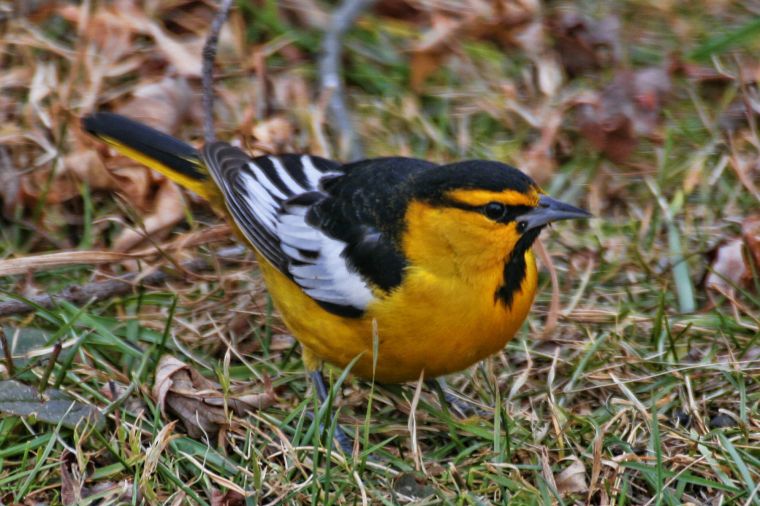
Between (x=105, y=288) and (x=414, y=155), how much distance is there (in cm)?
177

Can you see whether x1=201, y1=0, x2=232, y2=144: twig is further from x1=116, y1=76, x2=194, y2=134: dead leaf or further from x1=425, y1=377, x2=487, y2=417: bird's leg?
x1=425, y1=377, x2=487, y2=417: bird's leg

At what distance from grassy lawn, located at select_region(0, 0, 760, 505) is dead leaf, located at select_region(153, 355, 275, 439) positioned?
0.03ft

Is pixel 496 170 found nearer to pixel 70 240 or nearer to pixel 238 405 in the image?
pixel 238 405

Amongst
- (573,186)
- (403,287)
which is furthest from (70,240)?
(573,186)

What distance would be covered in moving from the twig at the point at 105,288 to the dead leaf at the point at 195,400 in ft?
1.97

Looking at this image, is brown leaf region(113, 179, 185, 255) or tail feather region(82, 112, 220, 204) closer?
tail feather region(82, 112, 220, 204)

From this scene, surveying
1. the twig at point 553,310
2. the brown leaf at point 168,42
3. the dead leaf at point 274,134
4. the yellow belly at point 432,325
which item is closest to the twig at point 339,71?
the dead leaf at point 274,134

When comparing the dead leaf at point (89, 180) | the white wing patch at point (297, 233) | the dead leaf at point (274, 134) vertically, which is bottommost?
the dead leaf at point (89, 180)

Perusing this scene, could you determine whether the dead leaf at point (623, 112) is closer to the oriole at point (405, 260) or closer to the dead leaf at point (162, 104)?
the oriole at point (405, 260)

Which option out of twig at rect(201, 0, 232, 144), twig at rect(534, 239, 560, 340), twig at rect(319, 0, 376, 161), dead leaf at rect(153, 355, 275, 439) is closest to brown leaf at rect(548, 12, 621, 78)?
twig at rect(319, 0, 376, 161)

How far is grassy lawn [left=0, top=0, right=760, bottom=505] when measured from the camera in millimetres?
3541

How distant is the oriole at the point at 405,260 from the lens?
12.0 ft

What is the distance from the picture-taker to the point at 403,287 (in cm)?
372

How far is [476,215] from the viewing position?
3.67 meters
